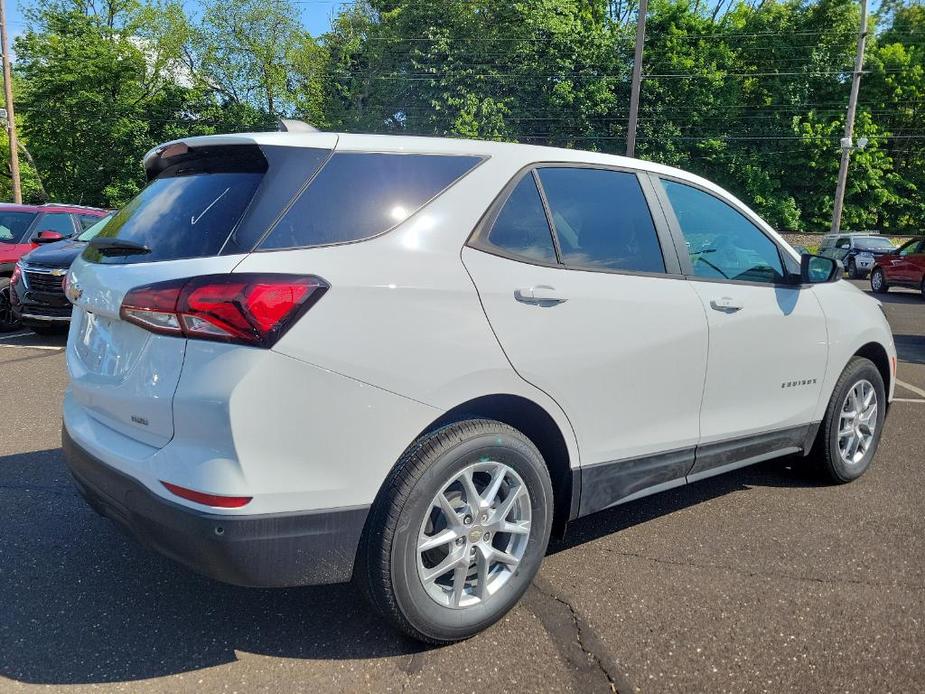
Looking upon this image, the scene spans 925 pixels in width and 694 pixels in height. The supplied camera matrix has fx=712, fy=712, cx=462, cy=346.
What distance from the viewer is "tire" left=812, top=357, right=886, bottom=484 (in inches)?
159

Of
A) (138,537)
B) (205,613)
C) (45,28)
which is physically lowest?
(205,613)

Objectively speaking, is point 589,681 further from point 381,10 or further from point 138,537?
point 381,10

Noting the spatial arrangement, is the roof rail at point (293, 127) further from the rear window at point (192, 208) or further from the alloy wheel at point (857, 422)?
the alloy wheel at point (857, 422)

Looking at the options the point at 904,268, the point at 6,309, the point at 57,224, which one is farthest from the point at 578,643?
the point at 904,268

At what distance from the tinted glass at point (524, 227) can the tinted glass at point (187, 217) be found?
86 centimetres

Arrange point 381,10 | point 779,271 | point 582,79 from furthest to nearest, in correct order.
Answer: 1. point 381,10
2. point 582,79
3. point 779,271

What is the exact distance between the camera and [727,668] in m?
2.43

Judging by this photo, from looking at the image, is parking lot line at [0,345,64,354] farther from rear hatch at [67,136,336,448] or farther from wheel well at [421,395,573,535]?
wheel well at [421,395,573,535]

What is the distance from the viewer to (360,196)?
238 centimetres

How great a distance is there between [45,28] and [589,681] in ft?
148

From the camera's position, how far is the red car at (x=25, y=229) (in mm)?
9289

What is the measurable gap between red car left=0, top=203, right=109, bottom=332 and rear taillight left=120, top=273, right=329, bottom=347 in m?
8.51

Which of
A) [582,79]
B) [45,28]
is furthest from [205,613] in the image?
[45,28]

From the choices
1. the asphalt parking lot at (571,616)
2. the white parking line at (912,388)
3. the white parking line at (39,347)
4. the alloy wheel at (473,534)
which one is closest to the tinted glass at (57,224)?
the white parking line at (39,347)
